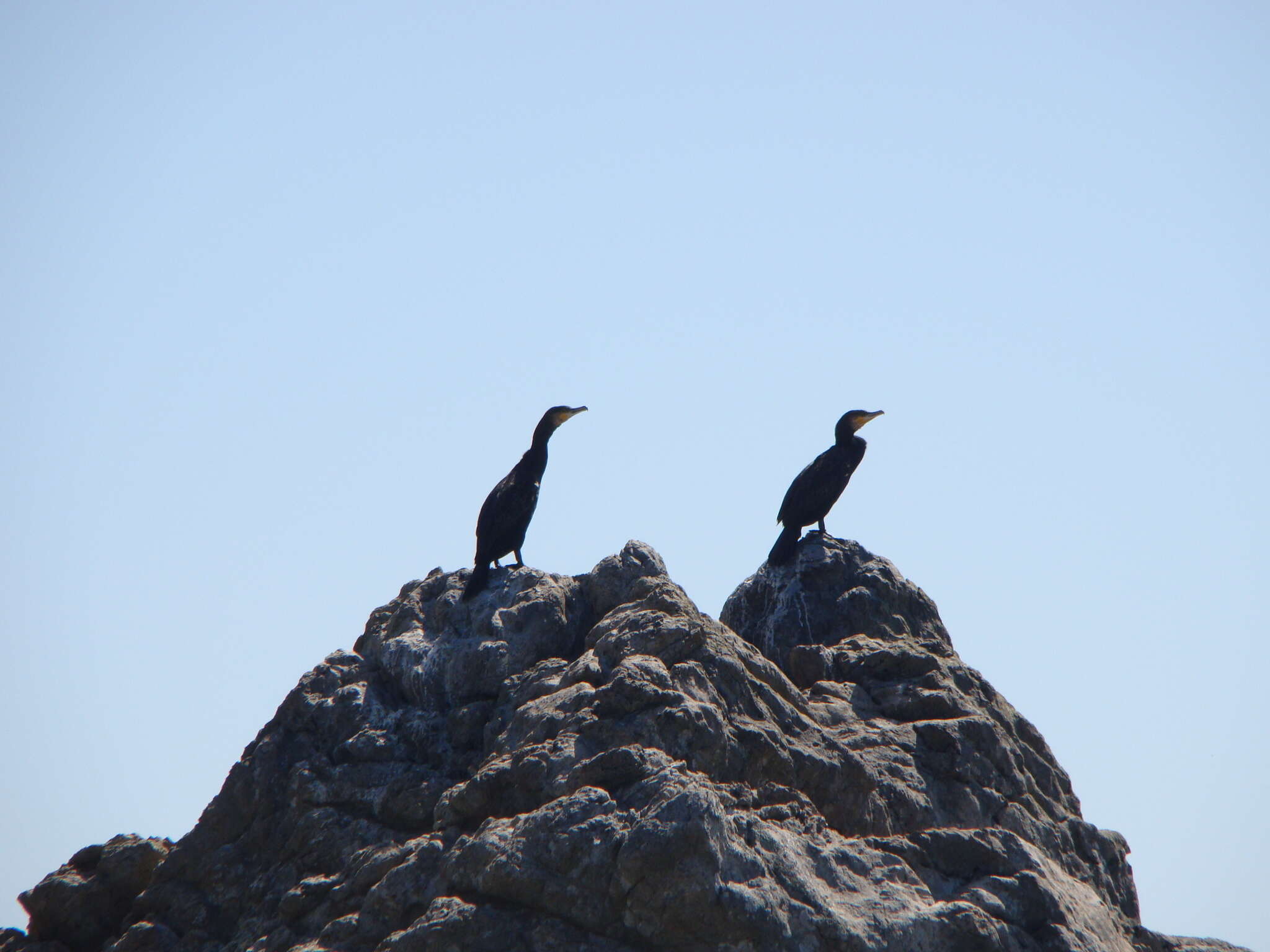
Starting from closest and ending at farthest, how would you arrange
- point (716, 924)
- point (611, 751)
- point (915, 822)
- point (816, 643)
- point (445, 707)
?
point (716, 924), point (611, 751), point (915, 822), point (445, 707), point (816, 643)

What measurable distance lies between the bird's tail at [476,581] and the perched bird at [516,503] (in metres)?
0.14

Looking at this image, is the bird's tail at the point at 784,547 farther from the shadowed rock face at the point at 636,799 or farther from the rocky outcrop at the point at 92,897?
the rocky outcrop at the point at 92,897

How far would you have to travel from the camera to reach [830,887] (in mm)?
7773

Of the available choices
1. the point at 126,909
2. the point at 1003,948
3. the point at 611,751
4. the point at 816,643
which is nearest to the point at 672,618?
the point at 611,751

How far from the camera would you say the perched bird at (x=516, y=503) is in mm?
12797

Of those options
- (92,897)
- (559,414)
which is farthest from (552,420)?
(92,897)

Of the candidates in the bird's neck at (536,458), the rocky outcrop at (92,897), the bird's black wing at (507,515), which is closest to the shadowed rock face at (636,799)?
the rocky outcrop at (92,897)

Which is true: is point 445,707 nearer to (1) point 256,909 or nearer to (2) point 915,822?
(1) point 256,909

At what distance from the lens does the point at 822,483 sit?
557 inches

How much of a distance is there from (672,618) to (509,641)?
172 centimetres

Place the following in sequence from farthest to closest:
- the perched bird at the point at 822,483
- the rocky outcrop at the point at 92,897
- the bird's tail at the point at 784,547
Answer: the perched bird at the point at 822,483 < the bird's tail at the point at 784,547 < the rocky outcrop at the point at 92,897

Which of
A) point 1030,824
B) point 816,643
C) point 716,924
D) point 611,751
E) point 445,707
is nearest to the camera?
point 716,924

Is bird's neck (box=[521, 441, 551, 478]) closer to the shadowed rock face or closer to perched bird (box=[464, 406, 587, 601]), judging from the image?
perched bird (box=[464, 406, 587, 601])

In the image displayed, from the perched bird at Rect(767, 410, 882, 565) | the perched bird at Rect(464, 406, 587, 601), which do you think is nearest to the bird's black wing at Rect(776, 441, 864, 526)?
the perched bird at Rect(767, 410, 882, 565)
